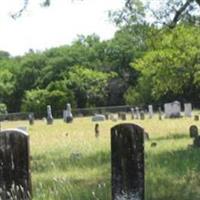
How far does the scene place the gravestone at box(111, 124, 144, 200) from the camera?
659cm

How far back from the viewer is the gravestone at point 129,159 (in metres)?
6.59

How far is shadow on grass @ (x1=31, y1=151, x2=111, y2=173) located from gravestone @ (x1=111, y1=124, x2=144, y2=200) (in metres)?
6.94

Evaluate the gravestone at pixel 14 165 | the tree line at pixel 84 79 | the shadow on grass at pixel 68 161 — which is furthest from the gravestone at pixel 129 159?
the tree line at pixel 84 79

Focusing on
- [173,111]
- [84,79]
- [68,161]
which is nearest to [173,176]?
[68,161]

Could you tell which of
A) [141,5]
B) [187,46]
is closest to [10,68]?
[187,46]

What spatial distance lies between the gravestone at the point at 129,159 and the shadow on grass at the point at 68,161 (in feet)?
22.8

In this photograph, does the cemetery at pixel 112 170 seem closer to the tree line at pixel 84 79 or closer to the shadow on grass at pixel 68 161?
the shadow on grass at pixel 68 161

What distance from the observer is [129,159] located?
21.7ft

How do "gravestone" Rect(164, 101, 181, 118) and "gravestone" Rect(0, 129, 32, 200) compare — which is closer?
"gravestone" Rect(0, 129, 32, 200)

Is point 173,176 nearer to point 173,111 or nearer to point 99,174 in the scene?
point 99,174

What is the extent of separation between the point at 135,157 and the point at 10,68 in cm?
10353

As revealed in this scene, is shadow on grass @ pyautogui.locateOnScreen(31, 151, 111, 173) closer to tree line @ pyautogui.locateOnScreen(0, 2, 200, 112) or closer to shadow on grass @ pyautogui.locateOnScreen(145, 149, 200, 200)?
shadow on grass @ pyautogui.locateOnScreen(145, 149, 200, 200)

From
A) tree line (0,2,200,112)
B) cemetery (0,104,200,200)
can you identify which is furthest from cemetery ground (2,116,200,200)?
tree line (0,2,200,112)

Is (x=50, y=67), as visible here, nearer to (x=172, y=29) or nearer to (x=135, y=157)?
(x=172, y=29)
